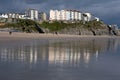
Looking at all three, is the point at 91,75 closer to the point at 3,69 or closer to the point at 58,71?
the point at 58,71

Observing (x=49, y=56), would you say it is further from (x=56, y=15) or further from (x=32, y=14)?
(x=56, y=15)

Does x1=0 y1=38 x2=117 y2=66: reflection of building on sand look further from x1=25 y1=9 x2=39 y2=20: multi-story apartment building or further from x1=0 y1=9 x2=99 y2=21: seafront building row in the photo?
x1=25 y1=9 x2=39 y2=20: multi-story apartment building

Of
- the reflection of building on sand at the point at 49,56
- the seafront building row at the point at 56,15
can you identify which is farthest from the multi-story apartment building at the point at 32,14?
the reflection of building on sand at the point at 49,56

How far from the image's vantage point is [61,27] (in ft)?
407

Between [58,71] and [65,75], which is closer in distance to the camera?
[65,75]

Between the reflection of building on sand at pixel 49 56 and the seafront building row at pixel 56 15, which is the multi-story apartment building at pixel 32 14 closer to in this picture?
the seafront building row at pixel 56 15

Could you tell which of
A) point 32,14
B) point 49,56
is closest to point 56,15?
point 32,14

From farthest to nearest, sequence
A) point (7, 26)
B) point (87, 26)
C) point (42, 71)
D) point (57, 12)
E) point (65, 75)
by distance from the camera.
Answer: point (57, 12)
point (87, 26)
point (7, 26)
point (42, 71)
point (65, 75)

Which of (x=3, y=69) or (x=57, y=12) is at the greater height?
(x=57, y=12)

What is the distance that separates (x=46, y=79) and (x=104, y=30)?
444 feet

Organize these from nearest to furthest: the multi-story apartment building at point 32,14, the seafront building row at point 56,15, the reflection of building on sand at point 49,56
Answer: the reflection of building on sand at point 49,56 → the multi-story apartment building at point 32,14 → the seafront building row at point 56,15

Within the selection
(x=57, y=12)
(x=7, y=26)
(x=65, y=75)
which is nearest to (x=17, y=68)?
(x=65, y=75)

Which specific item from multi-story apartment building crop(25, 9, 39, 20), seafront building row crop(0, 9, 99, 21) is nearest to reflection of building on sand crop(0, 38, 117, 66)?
seafront building row crop(0, 9, 99, 21)

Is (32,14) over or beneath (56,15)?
beneath
